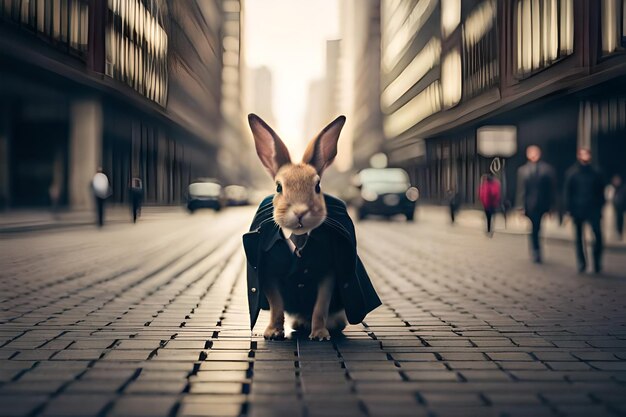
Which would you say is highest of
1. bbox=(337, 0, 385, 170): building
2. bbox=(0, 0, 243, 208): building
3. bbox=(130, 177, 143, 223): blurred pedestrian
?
bbox=(337, 0, 385, 170): building

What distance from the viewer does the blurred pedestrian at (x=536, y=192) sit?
37.3 ft

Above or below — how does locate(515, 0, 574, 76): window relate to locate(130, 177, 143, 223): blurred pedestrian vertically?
above

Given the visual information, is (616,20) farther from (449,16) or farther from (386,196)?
(386,196)

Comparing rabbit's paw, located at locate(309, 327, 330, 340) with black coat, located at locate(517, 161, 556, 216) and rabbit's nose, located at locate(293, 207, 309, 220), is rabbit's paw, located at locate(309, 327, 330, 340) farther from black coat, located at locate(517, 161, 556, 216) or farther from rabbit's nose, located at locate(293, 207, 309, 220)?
black coat, located at locate(517, 161, 556, 216)

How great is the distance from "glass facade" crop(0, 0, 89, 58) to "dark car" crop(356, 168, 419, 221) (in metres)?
23.1

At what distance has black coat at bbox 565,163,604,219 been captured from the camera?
33.0ft

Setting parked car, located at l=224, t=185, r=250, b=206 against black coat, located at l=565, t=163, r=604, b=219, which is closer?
black coat, located at l=565, t=163, r=604, b=219

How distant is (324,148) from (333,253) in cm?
74

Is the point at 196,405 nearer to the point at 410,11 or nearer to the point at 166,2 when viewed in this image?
the point at 166,2

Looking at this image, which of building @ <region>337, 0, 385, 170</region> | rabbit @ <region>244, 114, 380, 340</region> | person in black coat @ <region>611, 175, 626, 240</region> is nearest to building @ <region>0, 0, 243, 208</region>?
rabbit @ <region>244, 114, 380, 340</region>

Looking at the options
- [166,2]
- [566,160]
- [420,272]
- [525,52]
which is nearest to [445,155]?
[525,52]

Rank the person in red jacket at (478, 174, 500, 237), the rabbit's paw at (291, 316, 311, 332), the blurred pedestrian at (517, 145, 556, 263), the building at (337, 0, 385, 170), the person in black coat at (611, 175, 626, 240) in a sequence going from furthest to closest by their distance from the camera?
the building at (337, 0, 385, 170)
the person in red jacket at (478, 174, 500, 237)
the person in black coat at (611, 175, 626, 240)
the blurred pedestrian at (517, 145, 556, 263)
the rabbit's paw at (291, 316, 311, 332)

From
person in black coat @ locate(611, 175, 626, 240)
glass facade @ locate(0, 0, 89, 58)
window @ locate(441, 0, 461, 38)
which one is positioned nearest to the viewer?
glass facade @ locate(0, 0, 89, 58)

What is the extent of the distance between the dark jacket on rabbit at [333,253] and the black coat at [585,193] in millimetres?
6226
